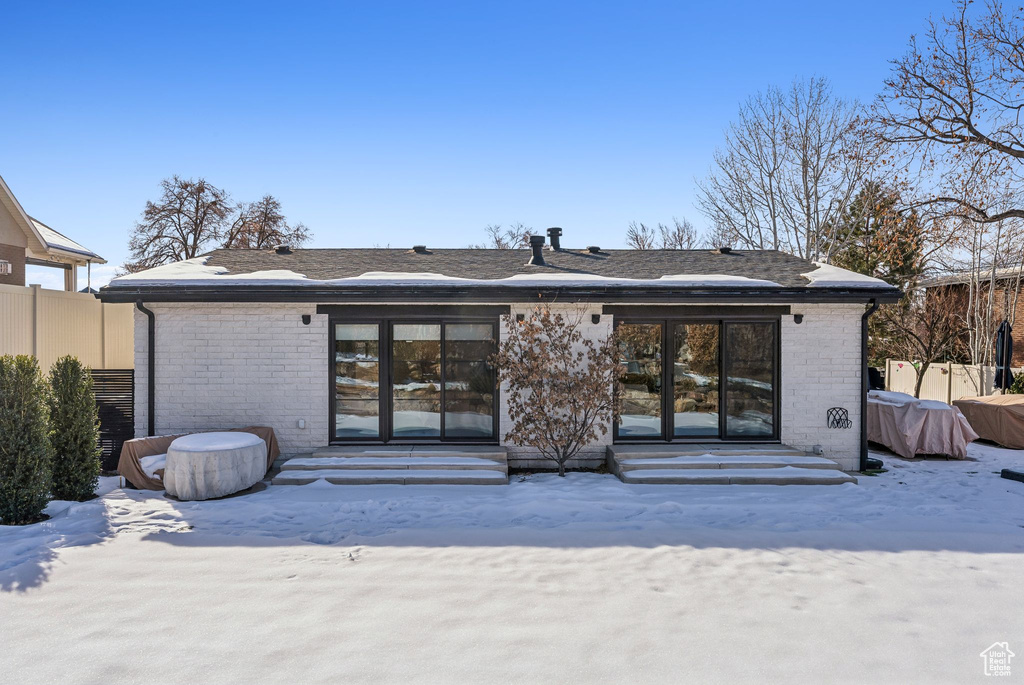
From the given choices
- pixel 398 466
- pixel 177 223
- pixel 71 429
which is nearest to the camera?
pixel 71 429

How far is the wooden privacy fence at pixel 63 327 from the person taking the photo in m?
9.57

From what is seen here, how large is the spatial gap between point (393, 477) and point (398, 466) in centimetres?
34

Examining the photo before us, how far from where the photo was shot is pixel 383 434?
836cm

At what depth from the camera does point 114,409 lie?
27.0 feet

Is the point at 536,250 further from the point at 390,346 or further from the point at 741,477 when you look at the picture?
the point at 741,477

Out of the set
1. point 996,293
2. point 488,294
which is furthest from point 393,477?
point 996,293

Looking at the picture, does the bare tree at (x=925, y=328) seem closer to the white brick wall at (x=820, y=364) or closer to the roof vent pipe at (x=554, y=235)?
the white brick wall at (x=820, y=364)

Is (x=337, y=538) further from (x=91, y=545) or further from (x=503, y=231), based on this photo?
(x=503, y=231)

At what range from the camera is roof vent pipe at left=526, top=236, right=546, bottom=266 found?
10.0 m

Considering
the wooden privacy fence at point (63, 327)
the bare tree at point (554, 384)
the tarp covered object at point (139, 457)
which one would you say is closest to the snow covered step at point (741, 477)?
the bare tree at point (554, 384)

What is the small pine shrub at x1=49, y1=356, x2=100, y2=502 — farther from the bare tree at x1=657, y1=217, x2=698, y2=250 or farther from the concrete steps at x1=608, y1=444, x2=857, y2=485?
the bare tree at x1=657, y1=217, x2=698, y2=250

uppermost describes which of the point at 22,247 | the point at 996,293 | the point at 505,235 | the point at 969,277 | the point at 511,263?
the point at 505,235

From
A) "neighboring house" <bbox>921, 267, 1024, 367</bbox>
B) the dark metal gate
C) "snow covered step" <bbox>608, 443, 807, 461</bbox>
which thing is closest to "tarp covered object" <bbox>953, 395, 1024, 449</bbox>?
"snow covered step" <bbox>608, 443, 807, 461</bbox>
